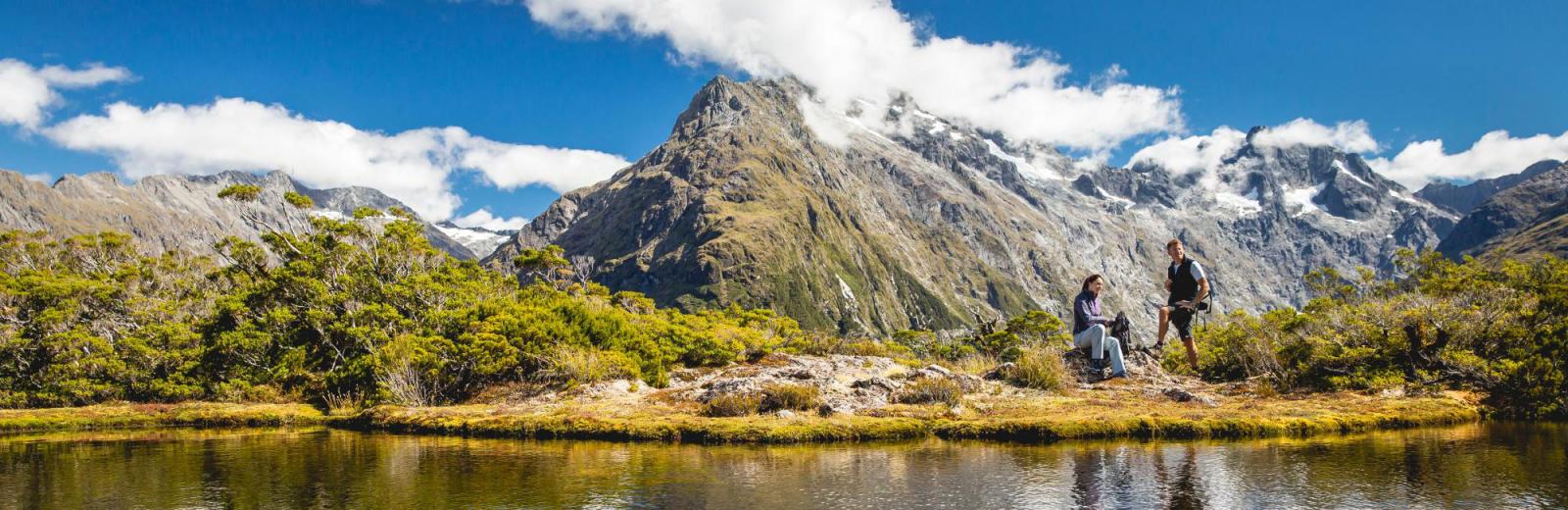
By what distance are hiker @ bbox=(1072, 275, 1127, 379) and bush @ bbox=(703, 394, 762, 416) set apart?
10470 mm

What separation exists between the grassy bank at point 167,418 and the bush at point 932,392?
23.1 metres

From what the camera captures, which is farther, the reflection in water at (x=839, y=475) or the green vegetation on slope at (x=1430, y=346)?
the green vegetation on slope at (x=1430, y=346)

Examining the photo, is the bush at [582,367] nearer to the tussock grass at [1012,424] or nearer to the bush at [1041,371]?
the tussock grass at [1012,424]

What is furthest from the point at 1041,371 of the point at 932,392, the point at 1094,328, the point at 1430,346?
the point at 1430,346

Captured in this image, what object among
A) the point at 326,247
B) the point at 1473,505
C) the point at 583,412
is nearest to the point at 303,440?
the point at 583,412

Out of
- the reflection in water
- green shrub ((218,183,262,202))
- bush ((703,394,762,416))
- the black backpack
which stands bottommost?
the reflection in water

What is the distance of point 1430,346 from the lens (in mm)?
28484

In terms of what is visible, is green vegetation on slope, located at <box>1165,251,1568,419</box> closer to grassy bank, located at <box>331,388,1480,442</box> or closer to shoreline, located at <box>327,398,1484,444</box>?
grassy bank, located at <box>331,388,1480,442</box>

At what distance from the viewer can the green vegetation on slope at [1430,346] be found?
25.3 m

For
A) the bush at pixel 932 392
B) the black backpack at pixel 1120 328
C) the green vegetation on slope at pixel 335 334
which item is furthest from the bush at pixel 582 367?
the black backpack at pixel 1120 328

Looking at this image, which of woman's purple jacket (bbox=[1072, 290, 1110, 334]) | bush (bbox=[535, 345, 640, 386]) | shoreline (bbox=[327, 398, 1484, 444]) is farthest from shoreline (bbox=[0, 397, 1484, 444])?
bush (bbox=[535, 345, 640, 386])

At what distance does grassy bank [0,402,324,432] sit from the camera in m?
33.7

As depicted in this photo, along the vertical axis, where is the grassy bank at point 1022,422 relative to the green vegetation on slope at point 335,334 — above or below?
below

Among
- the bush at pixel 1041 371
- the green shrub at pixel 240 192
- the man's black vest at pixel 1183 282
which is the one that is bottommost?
the bush at pixel 1041 371
